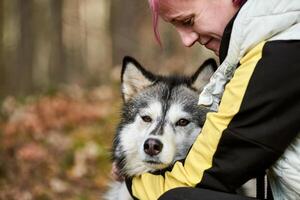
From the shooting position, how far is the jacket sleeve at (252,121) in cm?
268

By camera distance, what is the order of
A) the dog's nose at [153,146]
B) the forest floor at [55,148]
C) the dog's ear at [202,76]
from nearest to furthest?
the dog's nose at [153,146] → the dog's ear at [202,76] → the forest floor at [55,148]

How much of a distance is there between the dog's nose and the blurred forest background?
118cm

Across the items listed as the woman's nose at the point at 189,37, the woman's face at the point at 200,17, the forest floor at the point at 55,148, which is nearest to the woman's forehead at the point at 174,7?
the woman's face at the point at 200,17

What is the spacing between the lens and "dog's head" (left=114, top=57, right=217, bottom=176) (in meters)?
3.77

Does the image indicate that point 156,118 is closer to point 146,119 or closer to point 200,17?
point 146,119

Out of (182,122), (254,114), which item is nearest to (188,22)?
(182,122)

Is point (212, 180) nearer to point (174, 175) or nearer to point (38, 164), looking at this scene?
point (174, 175)

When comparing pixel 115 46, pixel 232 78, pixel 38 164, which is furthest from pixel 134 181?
pixel 115 46

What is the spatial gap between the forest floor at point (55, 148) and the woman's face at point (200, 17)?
74.9 inches

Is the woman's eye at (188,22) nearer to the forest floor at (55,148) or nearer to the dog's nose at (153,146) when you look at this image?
the dog's nose at (153,146)

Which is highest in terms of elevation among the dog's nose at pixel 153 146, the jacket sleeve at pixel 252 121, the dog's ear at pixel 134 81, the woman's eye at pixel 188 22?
the woman's eye at pixel 188 22

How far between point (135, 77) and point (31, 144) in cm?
405

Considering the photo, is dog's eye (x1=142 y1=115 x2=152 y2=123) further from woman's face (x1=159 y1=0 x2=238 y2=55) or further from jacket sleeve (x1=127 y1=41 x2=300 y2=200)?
jacket sleeve (x1=127 y1=41 x2=300 y2=200)

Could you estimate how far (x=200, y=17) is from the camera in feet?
10.9
